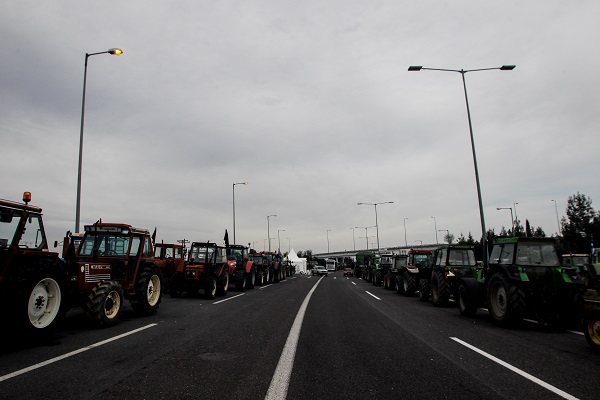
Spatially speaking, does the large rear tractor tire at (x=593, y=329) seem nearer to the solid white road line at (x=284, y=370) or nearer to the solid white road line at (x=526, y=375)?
the solid white road line at (x=526, y=375)

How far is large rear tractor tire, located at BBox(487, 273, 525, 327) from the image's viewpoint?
917 cm

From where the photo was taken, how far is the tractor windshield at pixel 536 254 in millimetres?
10094

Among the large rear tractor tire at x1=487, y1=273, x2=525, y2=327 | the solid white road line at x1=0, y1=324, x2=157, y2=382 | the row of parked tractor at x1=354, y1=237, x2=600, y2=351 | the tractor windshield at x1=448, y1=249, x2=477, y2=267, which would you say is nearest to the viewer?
the solid white road line at x1=0, y1=324, x2=157, y2=382

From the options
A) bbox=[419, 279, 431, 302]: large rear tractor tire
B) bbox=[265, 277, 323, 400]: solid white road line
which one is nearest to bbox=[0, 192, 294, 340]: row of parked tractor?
bbox=[265, 277, 323, 400]: solid white road line

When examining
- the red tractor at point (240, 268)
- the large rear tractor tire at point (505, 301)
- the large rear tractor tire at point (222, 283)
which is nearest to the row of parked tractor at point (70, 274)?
the large rear tractor tire at point (222, 283)

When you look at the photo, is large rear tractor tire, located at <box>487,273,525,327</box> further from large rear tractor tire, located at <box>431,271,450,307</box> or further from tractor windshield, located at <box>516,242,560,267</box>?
large rear tractor tire, located at <box>431,271,450,307</box>

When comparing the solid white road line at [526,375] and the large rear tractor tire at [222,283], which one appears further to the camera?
the large rear tractor tire at [222,283]

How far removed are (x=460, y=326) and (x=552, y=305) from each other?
216 cm

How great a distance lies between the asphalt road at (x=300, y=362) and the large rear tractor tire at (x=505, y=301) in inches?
13.8

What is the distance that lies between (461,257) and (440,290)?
1.91 m

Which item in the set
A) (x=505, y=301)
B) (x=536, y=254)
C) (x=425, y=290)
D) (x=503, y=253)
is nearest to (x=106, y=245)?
(x=505, y=301)

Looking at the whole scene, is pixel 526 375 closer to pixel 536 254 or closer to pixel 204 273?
pixel 536 254

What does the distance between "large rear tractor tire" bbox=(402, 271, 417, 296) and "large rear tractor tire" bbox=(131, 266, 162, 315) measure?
11856 mm

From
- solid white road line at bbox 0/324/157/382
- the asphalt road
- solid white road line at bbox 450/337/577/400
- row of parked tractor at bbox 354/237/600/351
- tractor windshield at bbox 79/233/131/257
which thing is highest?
tractor windshield at bbox 79/233/131/257
